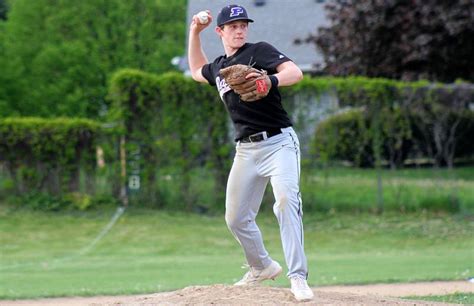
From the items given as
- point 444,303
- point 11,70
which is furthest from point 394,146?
point 11,70

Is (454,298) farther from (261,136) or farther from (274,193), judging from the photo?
(261,136)

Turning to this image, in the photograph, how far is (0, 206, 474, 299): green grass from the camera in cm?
1241

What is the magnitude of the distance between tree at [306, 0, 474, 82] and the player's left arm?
1542 centimetres

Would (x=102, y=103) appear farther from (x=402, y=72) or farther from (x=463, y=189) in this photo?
(x=463, y=189)

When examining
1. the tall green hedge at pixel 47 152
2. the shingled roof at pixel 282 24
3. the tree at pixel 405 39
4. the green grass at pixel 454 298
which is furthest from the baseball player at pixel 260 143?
the shingled roof at pixel 282 24

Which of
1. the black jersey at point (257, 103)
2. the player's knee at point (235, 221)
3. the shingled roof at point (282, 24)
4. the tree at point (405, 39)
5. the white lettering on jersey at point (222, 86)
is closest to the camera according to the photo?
the black jersey at point (257, 103)

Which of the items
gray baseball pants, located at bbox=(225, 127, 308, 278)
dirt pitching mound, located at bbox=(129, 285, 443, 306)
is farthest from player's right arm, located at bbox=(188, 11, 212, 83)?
dirt pitching mound, located at bbox=(129, 285, 443, 306)

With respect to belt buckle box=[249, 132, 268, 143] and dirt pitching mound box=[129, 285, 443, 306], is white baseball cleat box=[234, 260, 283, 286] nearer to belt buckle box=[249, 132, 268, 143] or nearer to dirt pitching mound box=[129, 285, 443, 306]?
dirt pitching mound box=[129, 285, 443, 306]

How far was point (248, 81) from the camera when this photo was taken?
723 cm

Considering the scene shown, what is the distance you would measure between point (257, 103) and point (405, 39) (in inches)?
646

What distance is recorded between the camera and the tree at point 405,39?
22797 mm

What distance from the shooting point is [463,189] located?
20016mm

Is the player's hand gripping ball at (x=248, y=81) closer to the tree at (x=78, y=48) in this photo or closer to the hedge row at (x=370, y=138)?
the hedge row at (x=370, y=138)

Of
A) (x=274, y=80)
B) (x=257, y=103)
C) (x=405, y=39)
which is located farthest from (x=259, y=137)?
(x=405, y=39)
